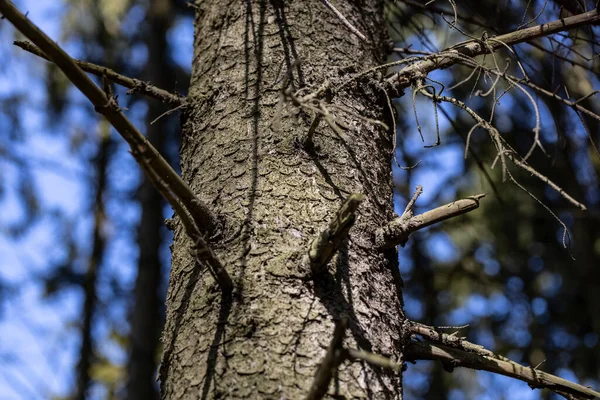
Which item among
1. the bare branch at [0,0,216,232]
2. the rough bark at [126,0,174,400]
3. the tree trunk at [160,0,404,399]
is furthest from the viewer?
the rough bark at [126,0,174,400]

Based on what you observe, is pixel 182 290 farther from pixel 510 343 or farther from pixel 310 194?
pixel 510 343

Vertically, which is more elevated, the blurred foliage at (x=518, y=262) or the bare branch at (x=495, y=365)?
the blurred foliage at (x=518, y=262)

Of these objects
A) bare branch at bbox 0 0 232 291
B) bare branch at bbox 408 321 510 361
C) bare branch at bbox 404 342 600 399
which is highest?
bare branch at bbox 0 0 232 291

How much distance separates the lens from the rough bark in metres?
4.41

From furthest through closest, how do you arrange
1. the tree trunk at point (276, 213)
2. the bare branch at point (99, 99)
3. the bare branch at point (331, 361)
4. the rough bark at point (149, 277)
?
1. the rough bark at point (149, 277)
2. the tree trunk at point (276, 213)
3. the bare branch at point (99, 99)
4. the bare branch at point (331, 361)

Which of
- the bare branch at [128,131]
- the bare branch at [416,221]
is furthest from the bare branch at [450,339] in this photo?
the bare branch at [128,131]

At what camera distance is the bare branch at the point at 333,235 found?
1075mm

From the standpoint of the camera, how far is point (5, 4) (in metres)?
1.02

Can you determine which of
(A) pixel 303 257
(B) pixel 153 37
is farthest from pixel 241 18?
(B) pixel 153 37

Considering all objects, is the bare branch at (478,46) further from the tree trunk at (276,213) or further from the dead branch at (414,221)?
the dead branch at (414,221)

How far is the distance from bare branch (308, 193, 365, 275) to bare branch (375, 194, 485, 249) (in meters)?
0.23

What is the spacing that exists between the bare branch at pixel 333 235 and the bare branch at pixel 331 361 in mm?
238

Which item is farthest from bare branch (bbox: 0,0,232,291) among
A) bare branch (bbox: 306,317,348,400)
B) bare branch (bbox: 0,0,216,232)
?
bare branch (bbox: 306,317,348,400)

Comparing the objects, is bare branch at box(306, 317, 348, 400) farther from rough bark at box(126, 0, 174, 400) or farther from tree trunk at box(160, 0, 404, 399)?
rough bark at box(126, 0, 174, 400)
